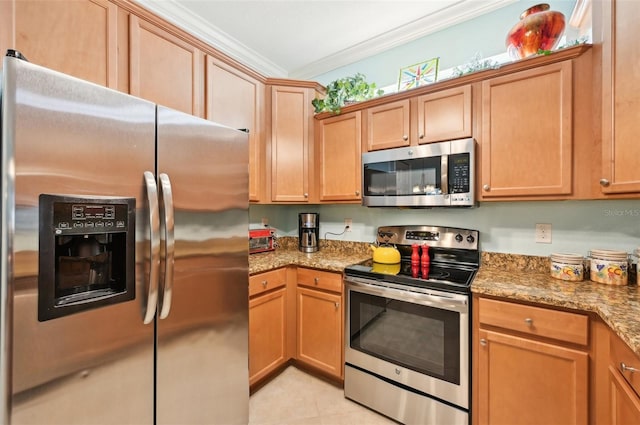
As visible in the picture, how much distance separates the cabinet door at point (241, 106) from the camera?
1932 mm

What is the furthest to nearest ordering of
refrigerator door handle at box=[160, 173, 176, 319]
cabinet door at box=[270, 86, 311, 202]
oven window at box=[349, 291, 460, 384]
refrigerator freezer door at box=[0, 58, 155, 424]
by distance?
cabinet door at box=[270, 86, 311, 202]
oven window at box=[349, 291, 460, 384]
refrigerator door handle at box=[160, 173, 176, 319]
refrigerator freezer door at box=[0, 58, 155, 424]

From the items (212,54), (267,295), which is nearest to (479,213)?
(267,295)

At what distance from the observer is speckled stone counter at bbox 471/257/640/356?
102 cm

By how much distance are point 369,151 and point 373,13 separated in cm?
104

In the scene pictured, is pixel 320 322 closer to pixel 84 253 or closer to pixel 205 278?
pixel 205 278

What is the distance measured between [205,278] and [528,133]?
6.20 feet

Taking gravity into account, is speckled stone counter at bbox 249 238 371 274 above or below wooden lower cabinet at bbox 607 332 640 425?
above

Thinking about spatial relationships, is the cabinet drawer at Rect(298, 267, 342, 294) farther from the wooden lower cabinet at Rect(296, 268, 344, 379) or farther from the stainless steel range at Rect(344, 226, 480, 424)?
the stainless steel range at Rect(344, 226, 480, 424)

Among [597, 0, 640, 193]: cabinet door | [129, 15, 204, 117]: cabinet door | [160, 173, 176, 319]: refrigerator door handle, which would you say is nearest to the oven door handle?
[597, 0, 640, 193]: cabinet door

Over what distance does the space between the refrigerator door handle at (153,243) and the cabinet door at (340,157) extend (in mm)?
1505

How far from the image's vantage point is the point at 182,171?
1.17m

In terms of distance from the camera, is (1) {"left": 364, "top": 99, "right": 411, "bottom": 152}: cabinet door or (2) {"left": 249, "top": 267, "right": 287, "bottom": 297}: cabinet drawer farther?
(1) {"left": 364, "top": 99, "right": 411, "bottom": 152}: cabinet door

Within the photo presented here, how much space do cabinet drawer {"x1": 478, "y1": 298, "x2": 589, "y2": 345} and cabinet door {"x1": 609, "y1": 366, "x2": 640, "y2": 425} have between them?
157 mm

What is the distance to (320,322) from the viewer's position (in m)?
2.07
